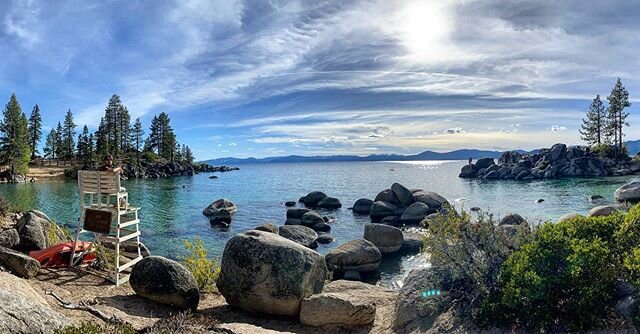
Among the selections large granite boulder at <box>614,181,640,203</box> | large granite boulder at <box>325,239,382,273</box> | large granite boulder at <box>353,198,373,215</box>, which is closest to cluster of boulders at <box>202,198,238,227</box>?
large granite boulder at <box>353,198,373,215</box>

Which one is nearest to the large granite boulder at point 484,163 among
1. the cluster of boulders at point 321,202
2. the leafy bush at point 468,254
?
the cluster of boulders at point 321,202

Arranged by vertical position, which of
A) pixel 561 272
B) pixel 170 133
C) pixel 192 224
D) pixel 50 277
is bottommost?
pixel 192 224

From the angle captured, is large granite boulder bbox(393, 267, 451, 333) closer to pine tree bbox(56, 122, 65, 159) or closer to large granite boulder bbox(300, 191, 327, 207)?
large granite boulder bbox(300, 191, 327, 207)

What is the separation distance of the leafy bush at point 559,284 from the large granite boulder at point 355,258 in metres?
12.8

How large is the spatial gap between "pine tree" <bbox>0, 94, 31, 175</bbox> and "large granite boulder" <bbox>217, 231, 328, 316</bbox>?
3184 inches

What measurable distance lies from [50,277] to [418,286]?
813 cm

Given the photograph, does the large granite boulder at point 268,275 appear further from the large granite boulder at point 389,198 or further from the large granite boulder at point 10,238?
the large granite boulder at point 389,198

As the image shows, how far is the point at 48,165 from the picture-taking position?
331 feet

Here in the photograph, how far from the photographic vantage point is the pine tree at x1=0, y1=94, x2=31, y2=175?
73250mm

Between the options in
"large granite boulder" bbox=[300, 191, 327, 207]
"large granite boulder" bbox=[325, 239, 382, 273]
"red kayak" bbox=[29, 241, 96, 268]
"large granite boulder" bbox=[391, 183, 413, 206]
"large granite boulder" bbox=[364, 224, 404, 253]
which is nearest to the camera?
"red kayak" bbox=[29, 241, 96, 268]

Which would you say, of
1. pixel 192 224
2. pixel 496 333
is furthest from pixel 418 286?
pixel 192 224

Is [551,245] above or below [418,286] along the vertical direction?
above

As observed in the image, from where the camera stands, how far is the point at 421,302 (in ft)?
24.3

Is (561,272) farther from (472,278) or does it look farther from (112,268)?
(112,268)
